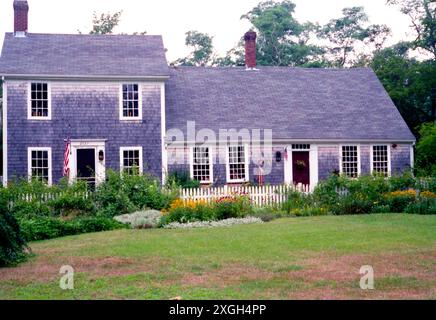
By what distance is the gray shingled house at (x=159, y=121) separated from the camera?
2466cm

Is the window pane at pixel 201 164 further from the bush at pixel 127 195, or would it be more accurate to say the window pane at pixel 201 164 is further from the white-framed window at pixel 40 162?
the white-framed window at pixel 40 162

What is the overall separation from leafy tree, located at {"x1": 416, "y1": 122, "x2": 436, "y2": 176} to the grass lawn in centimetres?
1107

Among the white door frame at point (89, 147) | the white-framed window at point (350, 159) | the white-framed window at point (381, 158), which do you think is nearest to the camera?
the white door frame at point (89, 147)

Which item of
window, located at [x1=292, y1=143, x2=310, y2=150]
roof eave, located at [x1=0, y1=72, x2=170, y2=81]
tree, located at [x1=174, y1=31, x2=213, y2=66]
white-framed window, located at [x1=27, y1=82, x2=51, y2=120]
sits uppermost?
tree, located at [x1=174, y1=31, x2=213, y2=66]

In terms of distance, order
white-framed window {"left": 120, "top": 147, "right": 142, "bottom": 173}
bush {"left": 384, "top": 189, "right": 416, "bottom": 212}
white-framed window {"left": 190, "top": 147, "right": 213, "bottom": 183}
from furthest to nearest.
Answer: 1. white-framed window {"left": 190, "top": 147, "right": 213, "bottom": 183}
2. white-framed window {"left": 120, "top": 147, "right": 142, "bottom": 173}
3. bush {"left": 384, "top": 189, "right": 416, "bottom": 212}

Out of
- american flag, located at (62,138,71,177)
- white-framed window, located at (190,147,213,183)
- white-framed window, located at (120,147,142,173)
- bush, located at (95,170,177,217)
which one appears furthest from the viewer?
white-framed window, located at (190,147,213,183)

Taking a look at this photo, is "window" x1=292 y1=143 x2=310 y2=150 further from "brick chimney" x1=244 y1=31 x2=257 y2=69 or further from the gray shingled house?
"brick chimney" x1=244 y1=31 x2=257 y2=69

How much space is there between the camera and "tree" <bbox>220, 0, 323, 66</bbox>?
51.3m

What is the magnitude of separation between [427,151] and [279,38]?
98.1ft

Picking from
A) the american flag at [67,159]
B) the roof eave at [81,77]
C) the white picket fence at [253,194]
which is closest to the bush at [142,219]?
the white picket fence at [253,194]

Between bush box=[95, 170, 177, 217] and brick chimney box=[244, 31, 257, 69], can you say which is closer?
bush box=[95, 170, 177, 217]

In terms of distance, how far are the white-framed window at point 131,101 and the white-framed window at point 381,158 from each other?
11.2m

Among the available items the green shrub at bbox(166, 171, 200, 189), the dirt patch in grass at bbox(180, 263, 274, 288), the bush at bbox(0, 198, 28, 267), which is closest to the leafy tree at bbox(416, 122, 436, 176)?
the green shrub at bbox(166, 171, 200, 189)

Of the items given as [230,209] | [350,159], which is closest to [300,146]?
[350,159]
